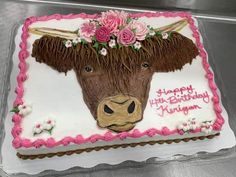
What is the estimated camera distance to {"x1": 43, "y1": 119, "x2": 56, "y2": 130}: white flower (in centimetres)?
159

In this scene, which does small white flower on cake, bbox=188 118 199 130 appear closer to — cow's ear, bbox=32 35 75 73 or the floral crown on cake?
the floral crown on cake

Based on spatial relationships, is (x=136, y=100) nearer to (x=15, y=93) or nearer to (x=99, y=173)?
(x=99, y=173)

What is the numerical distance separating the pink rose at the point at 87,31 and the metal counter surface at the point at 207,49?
44 cm

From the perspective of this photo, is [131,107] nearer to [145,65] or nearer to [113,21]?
[145,65]

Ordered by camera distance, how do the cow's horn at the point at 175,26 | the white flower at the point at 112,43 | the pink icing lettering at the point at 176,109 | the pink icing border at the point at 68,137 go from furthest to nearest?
the cow's horn at the point at 175,26
the white flower at the point at 112,43
the pink icing lettering at the point at 176,109
the pink icing border at the point at 68,137

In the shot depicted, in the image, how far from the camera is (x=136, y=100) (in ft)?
5.51

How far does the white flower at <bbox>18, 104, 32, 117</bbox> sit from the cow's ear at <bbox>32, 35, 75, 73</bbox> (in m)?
0.23

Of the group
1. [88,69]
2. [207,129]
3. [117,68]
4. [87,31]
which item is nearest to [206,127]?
[207,129]

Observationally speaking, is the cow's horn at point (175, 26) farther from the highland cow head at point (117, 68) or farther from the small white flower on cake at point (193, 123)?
the small white flower on cake at point (193, 123)

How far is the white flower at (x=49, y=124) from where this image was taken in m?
1.59

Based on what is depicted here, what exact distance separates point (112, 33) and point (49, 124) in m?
0.54

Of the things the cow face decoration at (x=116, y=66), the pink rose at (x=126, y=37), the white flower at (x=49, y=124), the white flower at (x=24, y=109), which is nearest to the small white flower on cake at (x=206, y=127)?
the cow face decoration at (x=116, y=66)

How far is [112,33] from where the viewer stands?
1811mm

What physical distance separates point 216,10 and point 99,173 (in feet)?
4.36
